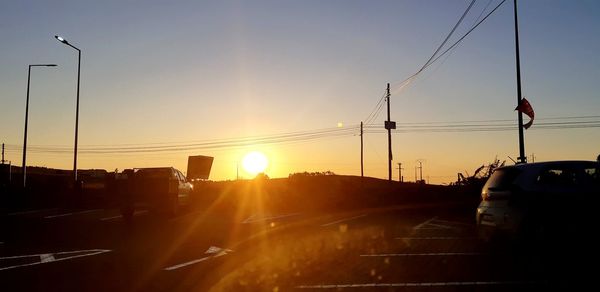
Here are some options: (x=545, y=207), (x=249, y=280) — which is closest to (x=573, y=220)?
(x=545, y=207)

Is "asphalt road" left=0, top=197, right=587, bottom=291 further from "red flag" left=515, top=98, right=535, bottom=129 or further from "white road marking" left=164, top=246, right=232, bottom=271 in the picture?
"red flag" left=515, top=98, right=535, bottom=129

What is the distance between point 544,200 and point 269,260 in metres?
5.12

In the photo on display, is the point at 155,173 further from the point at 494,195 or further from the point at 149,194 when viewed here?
the point at 494,195

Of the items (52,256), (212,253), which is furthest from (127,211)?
(212,253)

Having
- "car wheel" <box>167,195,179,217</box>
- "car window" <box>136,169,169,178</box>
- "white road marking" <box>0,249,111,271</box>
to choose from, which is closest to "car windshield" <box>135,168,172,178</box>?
"car window" <box>136,169,169,178</box>

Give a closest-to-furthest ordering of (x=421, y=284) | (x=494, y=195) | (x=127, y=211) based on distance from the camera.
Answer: (x=421, y=284)
(x=494, y=195)
(x=127, y=211)

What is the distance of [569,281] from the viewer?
831 centimetres

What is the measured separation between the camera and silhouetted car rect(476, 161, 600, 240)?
34.2 ft

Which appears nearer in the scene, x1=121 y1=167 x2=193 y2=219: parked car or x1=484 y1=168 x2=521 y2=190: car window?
x1=484 y1=168 x2=521 y2=190: car window

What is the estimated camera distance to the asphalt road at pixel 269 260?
8.50 metres

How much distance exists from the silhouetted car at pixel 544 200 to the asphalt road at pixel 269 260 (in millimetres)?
562

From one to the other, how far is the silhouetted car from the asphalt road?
1.84 ft

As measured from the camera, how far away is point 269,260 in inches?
441

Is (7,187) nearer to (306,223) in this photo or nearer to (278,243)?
(306,223)
